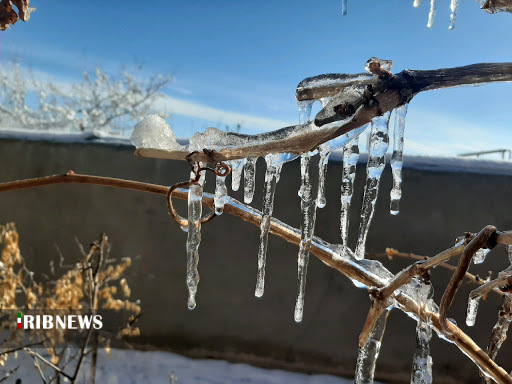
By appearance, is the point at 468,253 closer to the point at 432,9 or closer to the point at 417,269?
the point at 417,269

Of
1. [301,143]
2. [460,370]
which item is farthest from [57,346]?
[301,143]

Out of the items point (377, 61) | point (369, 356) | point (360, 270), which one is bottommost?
point (369, 356)

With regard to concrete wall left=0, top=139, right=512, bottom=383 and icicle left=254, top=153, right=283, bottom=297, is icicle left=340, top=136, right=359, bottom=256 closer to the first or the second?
icicle left=254, top=153, right=283, bottom=297

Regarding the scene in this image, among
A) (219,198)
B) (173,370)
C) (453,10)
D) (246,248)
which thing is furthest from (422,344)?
(173,370)

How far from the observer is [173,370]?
2.97 metres

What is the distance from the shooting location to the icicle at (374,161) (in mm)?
514

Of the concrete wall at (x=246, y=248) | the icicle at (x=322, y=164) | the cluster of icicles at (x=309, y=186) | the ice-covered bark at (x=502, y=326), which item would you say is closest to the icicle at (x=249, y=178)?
the cluster of icicles at (x=309, y=186)

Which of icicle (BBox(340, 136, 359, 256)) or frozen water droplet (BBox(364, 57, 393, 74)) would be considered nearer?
frozen water droplet (BBox(364, 57, 393, 74))

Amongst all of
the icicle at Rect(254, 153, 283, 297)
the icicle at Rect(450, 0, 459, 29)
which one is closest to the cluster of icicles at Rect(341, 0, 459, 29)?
the icicle at Rect(450, 0, 459, 29)

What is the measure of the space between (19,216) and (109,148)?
809mm

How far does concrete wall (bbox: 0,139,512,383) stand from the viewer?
2949 mm

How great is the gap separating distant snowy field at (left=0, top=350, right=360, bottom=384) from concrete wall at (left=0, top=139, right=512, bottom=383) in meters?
0.08

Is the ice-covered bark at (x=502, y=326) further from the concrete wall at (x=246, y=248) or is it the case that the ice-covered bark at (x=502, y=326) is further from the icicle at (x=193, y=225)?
the concrete wall at (x=246, y=248)

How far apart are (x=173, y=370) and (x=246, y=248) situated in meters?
0.94
